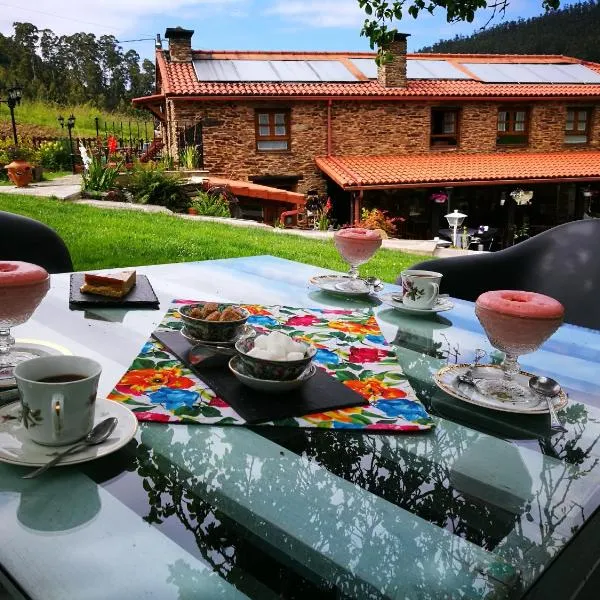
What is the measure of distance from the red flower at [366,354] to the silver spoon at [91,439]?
0.59 meters

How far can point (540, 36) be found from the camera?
105 ft

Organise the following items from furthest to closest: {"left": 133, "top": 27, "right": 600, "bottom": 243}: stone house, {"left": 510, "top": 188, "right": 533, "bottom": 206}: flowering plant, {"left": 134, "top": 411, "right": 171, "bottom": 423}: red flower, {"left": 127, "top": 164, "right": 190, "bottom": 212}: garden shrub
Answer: {"left": 510, "top": 188, "right": 533, "bottom": 206}: flowering plant → {"left": 133, "top": 27, "right": 600, "bottom": 243}: stone house → {"left": 127, "top": 164, "right": 190, "bottom": 212}: garden shrub → {"left": 134, "top": 411, "right": 171, "bottom": 423}: red flower

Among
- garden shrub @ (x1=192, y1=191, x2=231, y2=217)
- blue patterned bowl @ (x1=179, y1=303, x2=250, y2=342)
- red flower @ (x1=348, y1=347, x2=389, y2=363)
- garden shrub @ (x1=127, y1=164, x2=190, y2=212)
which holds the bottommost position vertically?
garden shrub @ (x1=192, y1=191, x2=231, y2=217)

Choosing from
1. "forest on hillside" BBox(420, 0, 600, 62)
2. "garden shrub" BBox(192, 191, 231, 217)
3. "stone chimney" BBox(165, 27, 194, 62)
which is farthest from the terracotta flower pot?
"forest on hillside" BBox(420, 0, 600, 62)

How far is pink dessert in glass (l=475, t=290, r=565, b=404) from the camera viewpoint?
1.12 m

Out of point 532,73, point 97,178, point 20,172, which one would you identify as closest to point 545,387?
point 97,178

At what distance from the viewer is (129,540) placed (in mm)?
724

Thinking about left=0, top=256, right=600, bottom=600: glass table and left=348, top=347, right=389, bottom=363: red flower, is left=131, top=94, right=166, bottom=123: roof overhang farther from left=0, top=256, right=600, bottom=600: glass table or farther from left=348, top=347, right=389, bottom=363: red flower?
left=0, top=256, right=600, bottom=600: glass table

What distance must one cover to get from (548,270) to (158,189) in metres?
8.80

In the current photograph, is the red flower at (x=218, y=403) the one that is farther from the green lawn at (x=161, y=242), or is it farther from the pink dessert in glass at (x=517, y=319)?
the green lawn at (x=161, y=242)

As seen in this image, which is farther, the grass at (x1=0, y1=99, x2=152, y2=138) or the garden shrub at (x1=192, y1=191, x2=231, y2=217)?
the grass at (x1=0, y1=99, x2=152, y2=138)

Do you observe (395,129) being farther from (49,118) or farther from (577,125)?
(49,118)

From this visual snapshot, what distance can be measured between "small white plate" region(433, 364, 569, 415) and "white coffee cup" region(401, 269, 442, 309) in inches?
18.8

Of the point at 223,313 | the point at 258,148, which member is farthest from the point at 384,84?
the point at 223,313
